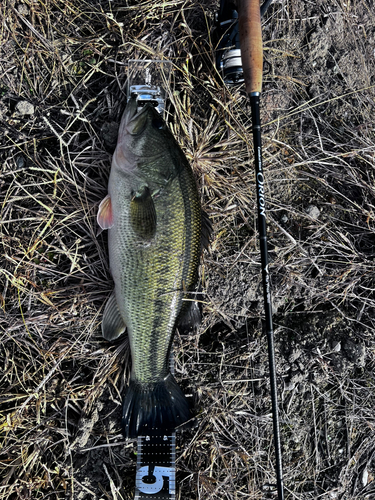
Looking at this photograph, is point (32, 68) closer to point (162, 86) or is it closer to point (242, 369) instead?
point (162, 86)

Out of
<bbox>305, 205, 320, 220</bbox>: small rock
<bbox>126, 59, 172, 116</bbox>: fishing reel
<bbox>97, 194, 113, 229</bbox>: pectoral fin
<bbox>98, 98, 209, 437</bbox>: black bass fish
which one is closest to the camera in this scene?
<bbox>98, 98, 209, 437</bbox>: black bass fish

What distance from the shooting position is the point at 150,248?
246cm

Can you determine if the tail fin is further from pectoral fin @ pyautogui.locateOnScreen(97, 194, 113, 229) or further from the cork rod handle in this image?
the cork rod handle

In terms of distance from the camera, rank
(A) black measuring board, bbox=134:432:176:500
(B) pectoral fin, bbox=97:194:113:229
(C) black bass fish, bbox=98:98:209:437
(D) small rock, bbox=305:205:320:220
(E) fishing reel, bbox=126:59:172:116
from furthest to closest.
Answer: (D) small rock, bbox=305:205:320:220 < (E) fishing reel, bbox=126:59:172:116 < (A) black measuring board, bbox=134:432:176:500 < (B) pectoral fin, bbox=97:194:113:229 < (C) black bass fish, bbox=98:98:209:437

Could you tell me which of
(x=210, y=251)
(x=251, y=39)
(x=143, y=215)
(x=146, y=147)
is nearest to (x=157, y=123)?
(x=146, y=147)

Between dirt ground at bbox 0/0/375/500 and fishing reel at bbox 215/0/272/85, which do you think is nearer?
fishing reel at bbox 215/0/272/85

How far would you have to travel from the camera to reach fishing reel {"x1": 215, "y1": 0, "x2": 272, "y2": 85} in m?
2.59

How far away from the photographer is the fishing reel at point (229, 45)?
2.59m

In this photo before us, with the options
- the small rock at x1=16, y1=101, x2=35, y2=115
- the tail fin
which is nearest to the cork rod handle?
the small rock at x1=16, y1=101, x2=35, y2=115

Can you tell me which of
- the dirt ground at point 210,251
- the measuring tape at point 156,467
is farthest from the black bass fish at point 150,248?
the dirt ground at point 210,251

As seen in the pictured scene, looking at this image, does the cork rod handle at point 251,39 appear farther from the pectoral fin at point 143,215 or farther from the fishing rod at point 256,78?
the pectoral fin at point 143,215

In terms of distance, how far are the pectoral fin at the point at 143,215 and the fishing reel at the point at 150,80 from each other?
813 millimetres

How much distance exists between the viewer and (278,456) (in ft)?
7.57

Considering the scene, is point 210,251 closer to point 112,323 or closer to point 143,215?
point 143,215
